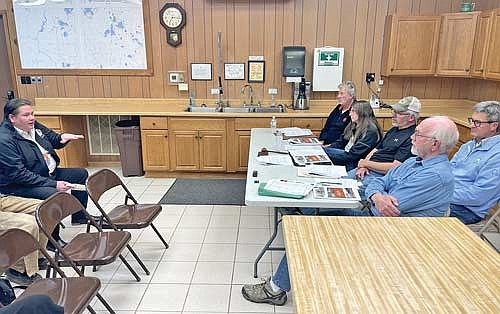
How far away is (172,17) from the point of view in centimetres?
482

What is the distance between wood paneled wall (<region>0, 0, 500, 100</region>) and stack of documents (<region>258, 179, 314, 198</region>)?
2.85 metres

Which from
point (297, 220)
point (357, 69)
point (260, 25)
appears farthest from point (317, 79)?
point (297, 220)

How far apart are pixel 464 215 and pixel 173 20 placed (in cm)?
391

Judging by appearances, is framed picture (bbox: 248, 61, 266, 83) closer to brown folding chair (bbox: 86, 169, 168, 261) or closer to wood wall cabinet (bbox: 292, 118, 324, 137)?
wood wall cabinet (bbox: 292, 118, 324, 137)

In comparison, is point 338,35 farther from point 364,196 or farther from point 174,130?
point 364,196

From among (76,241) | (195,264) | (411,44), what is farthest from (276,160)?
(411,44)

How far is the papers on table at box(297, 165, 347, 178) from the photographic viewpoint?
2.64 metres

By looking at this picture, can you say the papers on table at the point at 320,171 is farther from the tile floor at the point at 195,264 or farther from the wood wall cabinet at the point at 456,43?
the wood wall cabinet at the point at 456,43

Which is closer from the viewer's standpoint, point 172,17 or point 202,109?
point 172,17

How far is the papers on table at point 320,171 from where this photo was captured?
104 inches

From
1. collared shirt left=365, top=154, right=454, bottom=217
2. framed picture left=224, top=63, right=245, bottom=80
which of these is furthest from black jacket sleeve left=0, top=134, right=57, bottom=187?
framed picture left=224, top=63, right=245, bottom=80

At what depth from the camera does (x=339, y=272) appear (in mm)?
1406

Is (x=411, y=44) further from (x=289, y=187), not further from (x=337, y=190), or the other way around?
(x=289, y=187)

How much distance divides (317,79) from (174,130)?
192cm
